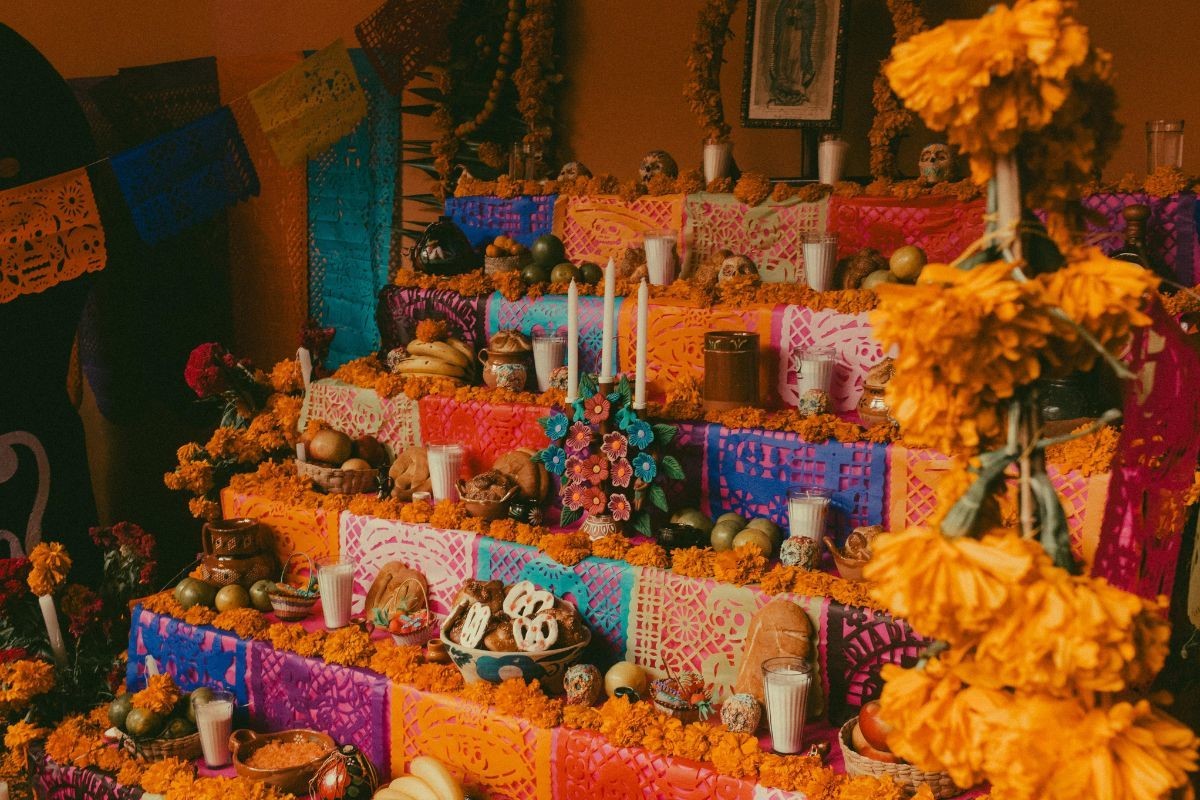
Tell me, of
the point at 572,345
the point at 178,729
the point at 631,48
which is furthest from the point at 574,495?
the point at 631,48

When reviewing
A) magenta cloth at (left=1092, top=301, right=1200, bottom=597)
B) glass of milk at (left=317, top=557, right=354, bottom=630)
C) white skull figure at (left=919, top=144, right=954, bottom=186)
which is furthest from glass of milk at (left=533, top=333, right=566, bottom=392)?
magenta cloth at (left=1092, top=301, right=1200, bottom=597)

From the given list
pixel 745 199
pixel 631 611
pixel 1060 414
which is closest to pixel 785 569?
pixel 631 611

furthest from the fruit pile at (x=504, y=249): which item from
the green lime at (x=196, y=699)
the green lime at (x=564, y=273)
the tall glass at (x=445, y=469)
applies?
the green lime at (x=196, y=699)

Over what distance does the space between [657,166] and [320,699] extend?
7.32 feet

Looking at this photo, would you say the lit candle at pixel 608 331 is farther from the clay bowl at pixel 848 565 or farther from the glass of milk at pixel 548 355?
the clay bowl at pixel 848 565

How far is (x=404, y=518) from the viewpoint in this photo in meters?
3.42

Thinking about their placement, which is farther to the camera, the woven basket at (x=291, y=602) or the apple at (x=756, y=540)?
the woven basket at (x=291, y=602)

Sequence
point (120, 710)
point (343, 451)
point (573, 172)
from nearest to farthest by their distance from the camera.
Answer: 1. point (120, 710)
2. point (343, 451)
3. point (573, 172)

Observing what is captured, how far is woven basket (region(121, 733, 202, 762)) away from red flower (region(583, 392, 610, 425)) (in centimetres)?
152

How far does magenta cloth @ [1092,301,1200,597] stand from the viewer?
154 cm

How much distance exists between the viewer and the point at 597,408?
313 cm

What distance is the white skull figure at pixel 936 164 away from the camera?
3.54 meters

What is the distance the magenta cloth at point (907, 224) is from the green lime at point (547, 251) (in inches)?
40.4

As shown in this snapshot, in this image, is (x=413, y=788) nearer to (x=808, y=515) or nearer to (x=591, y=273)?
(x=808, y=515)
